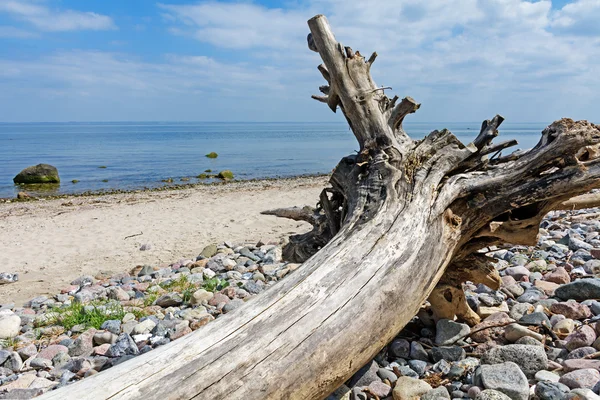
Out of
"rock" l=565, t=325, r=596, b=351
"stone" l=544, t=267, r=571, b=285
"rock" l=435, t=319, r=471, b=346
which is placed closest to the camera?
"rock" l=565, t=325, r=596, b=351

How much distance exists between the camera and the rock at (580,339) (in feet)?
10.7

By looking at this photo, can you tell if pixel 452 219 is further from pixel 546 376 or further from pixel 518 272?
pixel 518 272

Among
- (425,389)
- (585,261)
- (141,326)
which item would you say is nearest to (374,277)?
(425,389)

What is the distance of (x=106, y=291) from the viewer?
5848 millimetres

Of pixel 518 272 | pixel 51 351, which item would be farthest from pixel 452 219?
pixel 51 351

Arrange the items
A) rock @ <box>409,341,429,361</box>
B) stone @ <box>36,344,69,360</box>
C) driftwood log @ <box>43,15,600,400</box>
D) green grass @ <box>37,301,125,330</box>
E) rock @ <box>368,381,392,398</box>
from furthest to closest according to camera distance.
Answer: green grass @ <box>37,301,125,330</box>, stone @ <box>36,344,69,360</box>, rock @ <box>409,341,429,361</box>, rock @ <box>368,381,392,398</box>, driftwood log @ <box>43,15,600,400</box>

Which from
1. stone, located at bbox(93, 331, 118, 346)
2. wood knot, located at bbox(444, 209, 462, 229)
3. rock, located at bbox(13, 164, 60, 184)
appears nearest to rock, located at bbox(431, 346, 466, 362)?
wood knot, located at bbox(444, 209, 462, 229)

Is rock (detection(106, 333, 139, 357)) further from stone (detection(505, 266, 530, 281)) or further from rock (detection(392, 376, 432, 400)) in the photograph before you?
stone (detection(505, 266, 530, 281))

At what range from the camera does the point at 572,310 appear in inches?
149

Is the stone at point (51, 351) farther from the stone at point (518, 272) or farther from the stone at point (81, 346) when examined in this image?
the stone at point (518, 272)

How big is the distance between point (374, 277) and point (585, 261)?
399 centimetres

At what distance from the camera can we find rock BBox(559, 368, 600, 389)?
2744 millimetres

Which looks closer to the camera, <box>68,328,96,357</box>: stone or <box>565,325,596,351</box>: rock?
<box>565,325,596,351</box>: rock

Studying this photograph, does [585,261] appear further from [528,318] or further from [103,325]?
[103,325]
